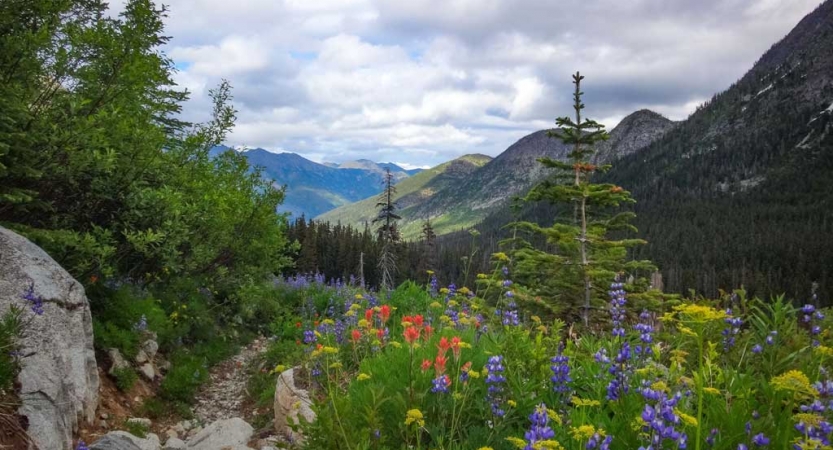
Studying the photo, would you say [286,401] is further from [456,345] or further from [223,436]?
[456,345]

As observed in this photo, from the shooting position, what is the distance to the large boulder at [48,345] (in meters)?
5.37

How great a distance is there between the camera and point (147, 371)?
10031 millimetres

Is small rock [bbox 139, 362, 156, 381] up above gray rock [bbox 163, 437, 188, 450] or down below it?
above

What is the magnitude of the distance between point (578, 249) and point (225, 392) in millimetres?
9909

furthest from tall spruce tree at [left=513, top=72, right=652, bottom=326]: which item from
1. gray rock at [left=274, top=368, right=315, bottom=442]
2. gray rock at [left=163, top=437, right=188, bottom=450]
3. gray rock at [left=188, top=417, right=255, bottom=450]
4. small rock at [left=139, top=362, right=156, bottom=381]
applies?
small rock at [left=139, top=362, right=156, bottom=381]

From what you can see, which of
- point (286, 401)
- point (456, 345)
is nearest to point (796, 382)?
point (456, 345)

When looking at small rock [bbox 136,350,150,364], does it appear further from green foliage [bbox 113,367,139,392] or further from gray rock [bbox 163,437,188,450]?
gray rock [bbox 163,437,188,450]

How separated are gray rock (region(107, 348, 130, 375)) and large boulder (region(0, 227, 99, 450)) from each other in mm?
1801

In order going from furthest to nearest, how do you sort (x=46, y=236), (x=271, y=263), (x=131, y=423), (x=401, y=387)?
(x=271, y=263)
(x=131, y=423)
(x=46, y=236)
(x=401, y=387)

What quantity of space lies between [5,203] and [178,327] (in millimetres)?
6105

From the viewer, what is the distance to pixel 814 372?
10.8 ft

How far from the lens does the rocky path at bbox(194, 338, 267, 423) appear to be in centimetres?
1005

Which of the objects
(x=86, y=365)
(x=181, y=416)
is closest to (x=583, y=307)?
(x=181, y=416)

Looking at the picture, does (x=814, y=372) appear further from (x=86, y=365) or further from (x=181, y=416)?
(x=181, y=416)
